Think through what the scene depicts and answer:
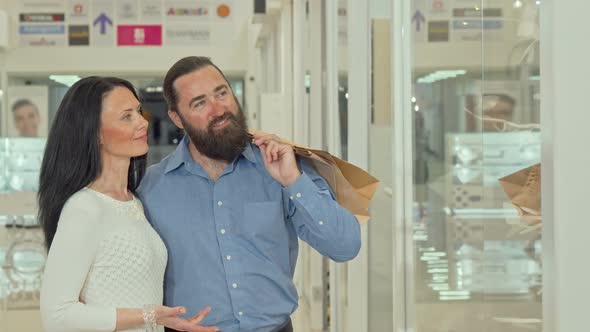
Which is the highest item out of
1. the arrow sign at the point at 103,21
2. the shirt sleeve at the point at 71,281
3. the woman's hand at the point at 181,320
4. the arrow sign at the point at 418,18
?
the arrow sign at the point at 103,21

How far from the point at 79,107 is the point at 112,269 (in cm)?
49

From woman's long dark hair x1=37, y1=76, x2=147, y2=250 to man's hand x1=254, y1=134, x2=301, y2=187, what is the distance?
49cm

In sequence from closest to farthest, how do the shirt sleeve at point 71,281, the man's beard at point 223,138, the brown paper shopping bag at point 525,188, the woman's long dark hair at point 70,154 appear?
the brown paper shopping bag at point 525,188, the shirt sleeve at point 71,281, the woman's long dark hair at point 70,154, the man's beard at point 223,138

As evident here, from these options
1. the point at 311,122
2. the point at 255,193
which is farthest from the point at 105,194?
the point at 311,122

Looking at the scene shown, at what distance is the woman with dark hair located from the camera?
250cm

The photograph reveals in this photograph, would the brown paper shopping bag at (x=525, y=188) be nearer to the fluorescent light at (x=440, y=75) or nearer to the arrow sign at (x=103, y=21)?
the fluorescent light at (x=440, y=75)

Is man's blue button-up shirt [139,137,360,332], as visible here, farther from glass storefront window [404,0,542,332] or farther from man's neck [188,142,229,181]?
glass storefront window [404,0,542,332]

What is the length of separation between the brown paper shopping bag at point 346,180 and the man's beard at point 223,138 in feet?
0.54

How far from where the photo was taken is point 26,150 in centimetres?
1083

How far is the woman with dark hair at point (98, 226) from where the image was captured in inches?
98.6

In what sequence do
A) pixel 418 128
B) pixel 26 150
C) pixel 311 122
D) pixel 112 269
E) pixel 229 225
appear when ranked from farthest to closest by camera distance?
pixel 26 150, pixel 311 122, pixel 418 128, pixel 229 225, pixel 112 269

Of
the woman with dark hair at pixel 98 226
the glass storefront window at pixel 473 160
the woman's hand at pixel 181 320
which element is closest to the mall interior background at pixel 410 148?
the glass storefront window at pixel 473 160

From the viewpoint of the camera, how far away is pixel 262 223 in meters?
2.87

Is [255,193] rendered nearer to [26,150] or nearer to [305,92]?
[305,92]
